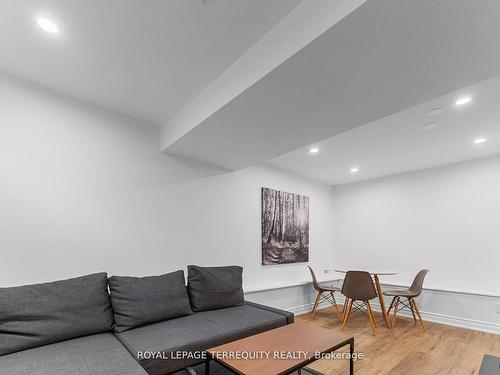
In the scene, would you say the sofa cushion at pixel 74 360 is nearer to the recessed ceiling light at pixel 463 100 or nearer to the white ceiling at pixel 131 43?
the white ceiling at pixel 131 43

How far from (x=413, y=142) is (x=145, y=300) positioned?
3.68 m

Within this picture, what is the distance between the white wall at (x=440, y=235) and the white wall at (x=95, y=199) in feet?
9.34

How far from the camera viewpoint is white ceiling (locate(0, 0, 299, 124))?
5.21 feet

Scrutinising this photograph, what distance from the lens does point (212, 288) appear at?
2852mm

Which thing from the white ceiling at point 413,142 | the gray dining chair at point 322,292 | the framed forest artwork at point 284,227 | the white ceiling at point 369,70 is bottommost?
the gray dining chair at point 322,292

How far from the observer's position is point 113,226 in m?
2.68

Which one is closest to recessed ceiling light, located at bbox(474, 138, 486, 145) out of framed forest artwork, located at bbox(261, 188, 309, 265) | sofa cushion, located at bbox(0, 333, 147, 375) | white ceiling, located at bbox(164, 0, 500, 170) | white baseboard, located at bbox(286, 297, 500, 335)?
white ceiling, located at bbox(164, 0, 500, 170)

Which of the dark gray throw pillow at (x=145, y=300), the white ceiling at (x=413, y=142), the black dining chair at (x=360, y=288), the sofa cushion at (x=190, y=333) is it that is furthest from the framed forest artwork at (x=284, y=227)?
the dark gray throw pillow at (x=145, y=300)

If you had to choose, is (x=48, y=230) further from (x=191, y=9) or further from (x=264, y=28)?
(x=264, y=28)

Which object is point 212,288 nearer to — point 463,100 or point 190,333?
point 190,333

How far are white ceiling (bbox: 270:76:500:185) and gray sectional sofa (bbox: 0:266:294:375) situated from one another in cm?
236

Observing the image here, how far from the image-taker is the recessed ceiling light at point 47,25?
1686 millimetres

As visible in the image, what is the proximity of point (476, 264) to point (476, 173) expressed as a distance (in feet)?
4.65

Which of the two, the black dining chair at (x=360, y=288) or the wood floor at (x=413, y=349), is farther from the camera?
the black dining chair at (x=360, y=288)
